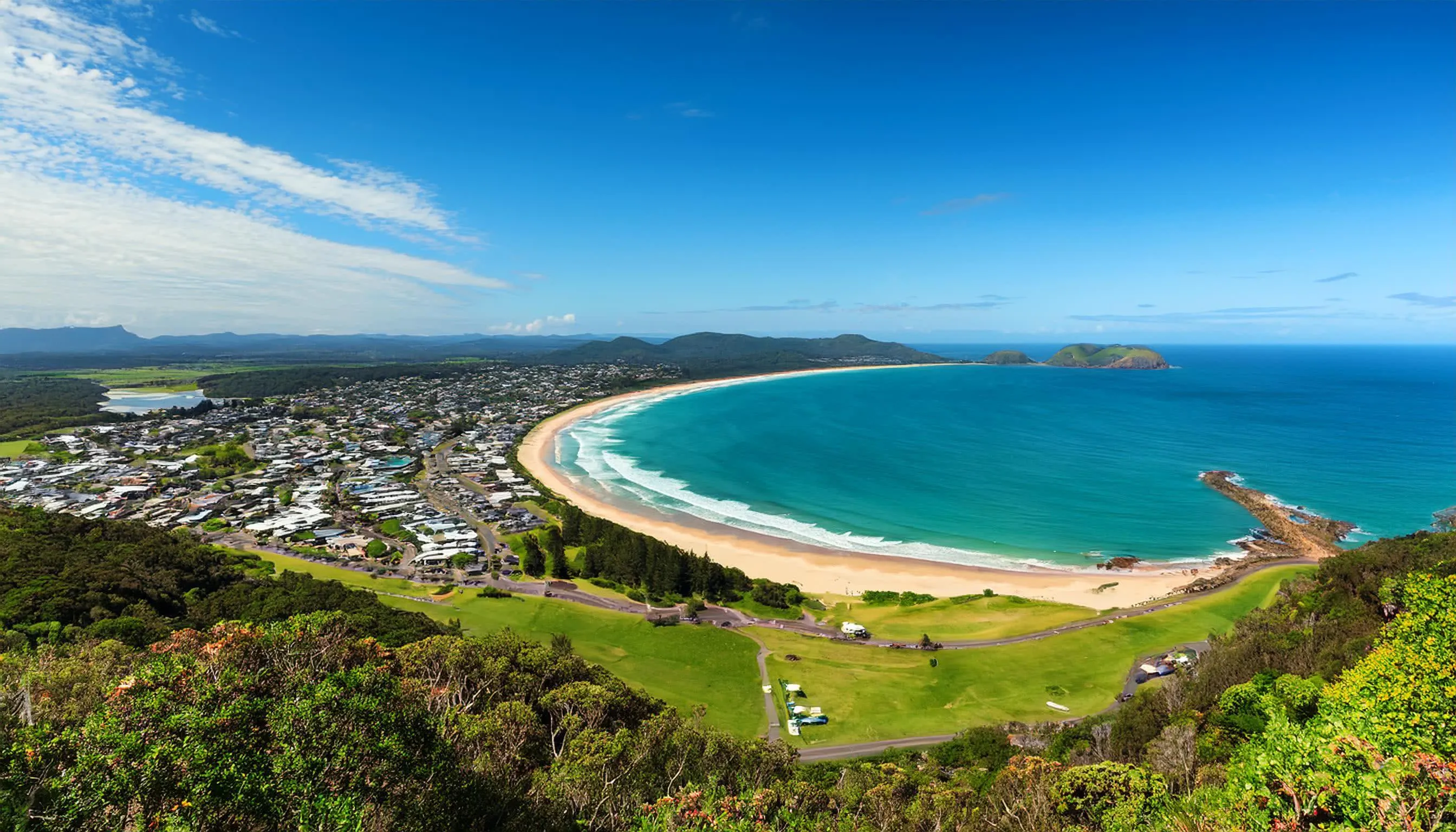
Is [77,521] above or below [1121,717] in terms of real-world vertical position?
above

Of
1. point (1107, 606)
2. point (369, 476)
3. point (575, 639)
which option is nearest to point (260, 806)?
point (575, 639)

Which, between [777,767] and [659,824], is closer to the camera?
[659,824]

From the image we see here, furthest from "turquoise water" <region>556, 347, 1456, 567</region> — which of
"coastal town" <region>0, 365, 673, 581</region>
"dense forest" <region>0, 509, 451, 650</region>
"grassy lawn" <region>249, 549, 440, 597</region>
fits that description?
"dense forest" <region>0, 509, 451, 650</region>

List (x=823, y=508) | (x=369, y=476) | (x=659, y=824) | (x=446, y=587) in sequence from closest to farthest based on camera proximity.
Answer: (x=659, y=824), (x=446, y=587), (x=823, y=508), (x=369, y=476)

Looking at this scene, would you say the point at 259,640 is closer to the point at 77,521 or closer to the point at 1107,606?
the point at 77,521

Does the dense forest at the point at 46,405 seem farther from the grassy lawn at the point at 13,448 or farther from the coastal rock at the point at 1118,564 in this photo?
the coastal rock at the point at 1118,564

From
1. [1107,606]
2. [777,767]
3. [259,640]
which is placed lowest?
[1107,606]

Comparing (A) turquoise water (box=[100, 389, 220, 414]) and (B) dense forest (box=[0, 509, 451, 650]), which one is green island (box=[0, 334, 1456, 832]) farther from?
(A) turquoise water (box=[100, 389, 220, 414])

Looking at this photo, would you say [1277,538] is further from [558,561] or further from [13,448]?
[13,448]
